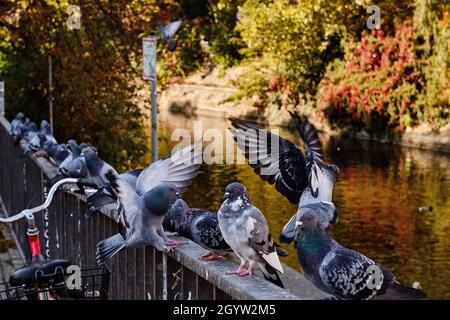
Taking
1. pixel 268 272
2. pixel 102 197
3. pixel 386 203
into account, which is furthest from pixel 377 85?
pixel 268 272

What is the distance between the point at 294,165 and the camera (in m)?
3.96


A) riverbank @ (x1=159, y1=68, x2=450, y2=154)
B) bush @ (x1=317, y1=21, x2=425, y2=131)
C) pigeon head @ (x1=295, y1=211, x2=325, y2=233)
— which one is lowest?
riverbank @ (x1=159, y1=68, x2=450, y2=154)

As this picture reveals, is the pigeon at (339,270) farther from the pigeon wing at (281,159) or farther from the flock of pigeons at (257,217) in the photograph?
the pigeon wing at (281,159)

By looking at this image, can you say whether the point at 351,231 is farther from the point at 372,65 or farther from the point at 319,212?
the point at 372,65

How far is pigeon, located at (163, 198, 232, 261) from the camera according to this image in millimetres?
3811

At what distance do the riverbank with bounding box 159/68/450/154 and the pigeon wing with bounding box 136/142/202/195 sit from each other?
26.1 m

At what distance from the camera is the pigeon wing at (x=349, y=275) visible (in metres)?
3.13

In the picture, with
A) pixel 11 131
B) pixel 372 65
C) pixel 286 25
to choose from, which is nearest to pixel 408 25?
pixel 372 65

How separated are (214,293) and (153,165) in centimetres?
98

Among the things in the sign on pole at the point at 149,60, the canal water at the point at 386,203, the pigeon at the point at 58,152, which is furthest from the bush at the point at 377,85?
the pigeon at the point at 58,152

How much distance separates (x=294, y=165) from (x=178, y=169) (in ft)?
1.98

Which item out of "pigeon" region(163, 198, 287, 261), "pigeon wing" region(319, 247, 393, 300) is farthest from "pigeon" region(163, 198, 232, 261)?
"pigeon wing" region(319, 247, 393, 300)

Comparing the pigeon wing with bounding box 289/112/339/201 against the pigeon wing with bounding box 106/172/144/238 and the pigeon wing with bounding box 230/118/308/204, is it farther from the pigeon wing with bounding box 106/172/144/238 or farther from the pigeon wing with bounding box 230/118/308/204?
the pigeon wing with bounding box 106/172/144/238
